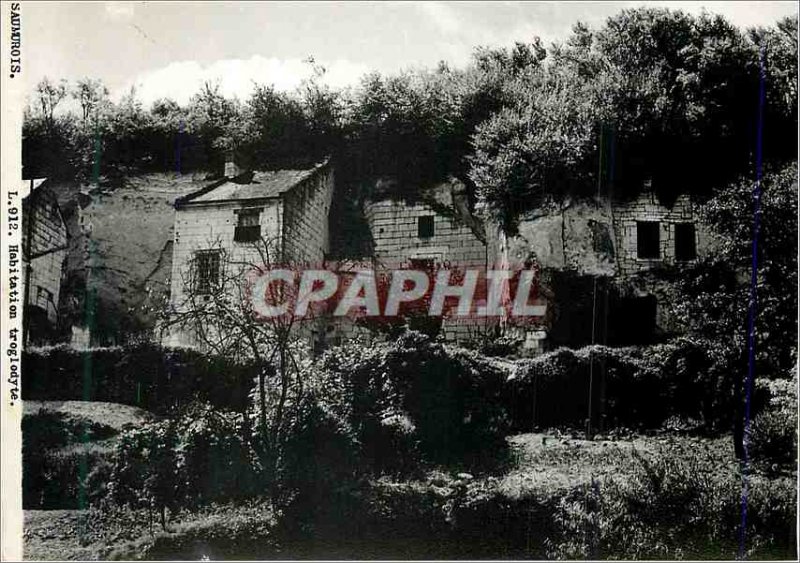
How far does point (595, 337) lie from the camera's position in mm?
5320

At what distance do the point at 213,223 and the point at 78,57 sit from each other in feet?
4.74

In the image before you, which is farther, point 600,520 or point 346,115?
point 346,115

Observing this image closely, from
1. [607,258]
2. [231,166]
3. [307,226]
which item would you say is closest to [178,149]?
[231,166]

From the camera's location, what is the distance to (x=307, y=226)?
17.8 feet

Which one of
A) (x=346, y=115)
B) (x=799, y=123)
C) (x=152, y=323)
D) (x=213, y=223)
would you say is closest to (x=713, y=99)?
(x=799, y=123)

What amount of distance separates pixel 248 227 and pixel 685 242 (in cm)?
311

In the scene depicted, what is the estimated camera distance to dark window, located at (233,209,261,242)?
5426 millimetres

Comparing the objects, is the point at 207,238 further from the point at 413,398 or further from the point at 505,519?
the point at 505,519

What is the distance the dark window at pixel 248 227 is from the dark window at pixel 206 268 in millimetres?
194

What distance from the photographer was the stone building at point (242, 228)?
5.38 m

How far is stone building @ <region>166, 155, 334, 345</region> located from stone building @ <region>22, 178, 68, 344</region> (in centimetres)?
79

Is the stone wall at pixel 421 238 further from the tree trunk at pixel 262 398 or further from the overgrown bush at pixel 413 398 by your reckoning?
the tree trunk at pixel 262 398

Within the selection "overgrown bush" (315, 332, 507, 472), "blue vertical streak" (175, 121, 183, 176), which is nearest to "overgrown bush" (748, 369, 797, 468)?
"overgrown bush" (315, 332, 507, 472)

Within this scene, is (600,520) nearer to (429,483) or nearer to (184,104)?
(429,483)
